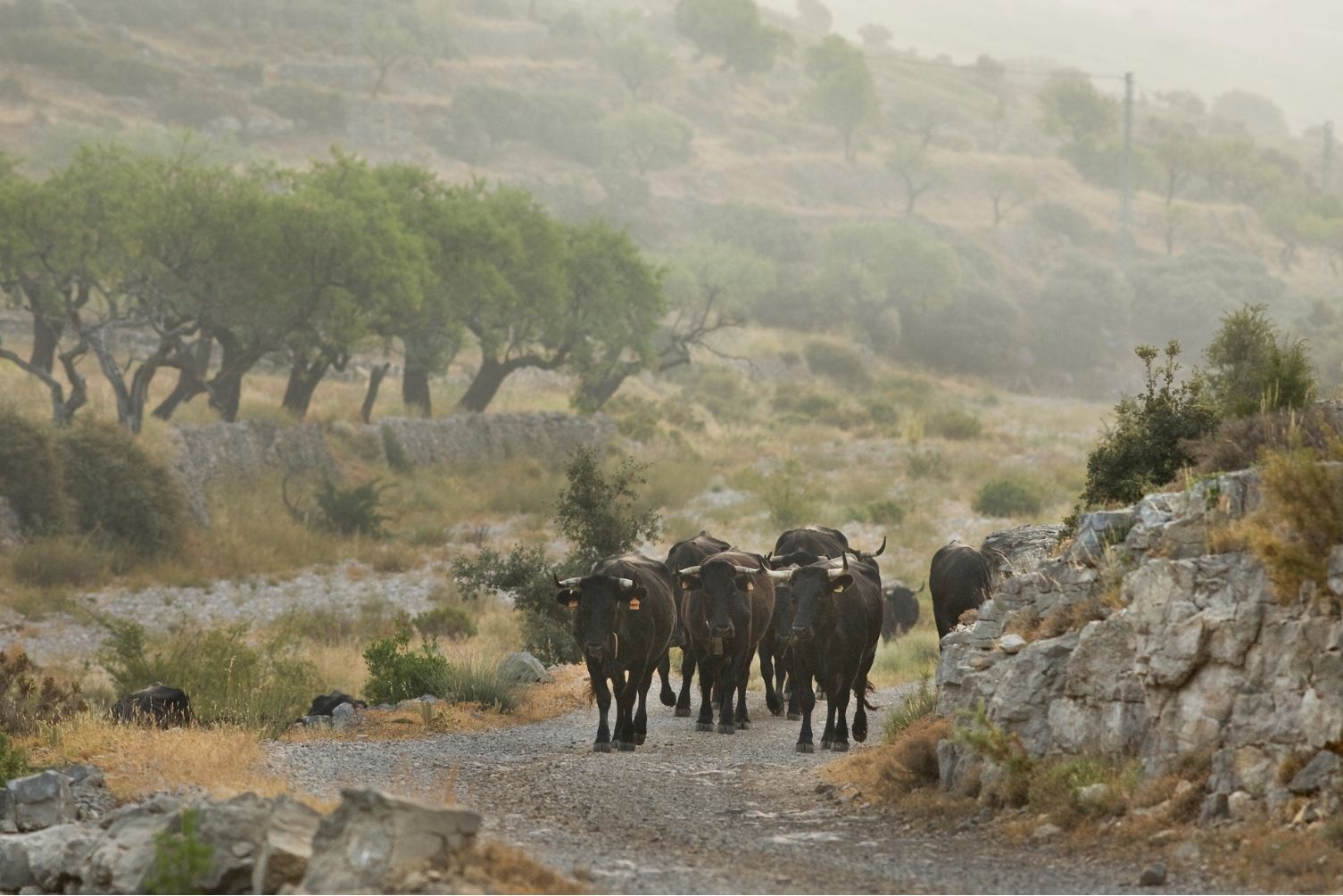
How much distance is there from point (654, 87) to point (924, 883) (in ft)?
452

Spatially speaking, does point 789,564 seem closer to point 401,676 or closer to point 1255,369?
point 401,676

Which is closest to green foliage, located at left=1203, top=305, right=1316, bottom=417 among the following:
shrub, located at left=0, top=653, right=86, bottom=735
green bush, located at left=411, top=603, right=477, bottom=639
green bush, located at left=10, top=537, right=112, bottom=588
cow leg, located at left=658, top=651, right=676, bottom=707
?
cow leg, located at left=658, top=651, right=676, bottom=707

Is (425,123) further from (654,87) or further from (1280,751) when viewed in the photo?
(1280,751)

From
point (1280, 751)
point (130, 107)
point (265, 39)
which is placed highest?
point (265, 39)

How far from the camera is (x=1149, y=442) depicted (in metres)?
18.2

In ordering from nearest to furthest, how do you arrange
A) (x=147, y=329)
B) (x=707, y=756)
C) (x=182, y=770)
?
(x=182, y=770)
(x=707, y=756)
(x=147, y=329)

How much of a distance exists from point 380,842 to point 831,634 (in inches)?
366

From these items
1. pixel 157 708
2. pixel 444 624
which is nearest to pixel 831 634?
pixel 157 708

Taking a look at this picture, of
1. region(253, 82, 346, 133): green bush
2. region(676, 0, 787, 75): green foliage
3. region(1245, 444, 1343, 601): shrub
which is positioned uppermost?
region(676, 0, 787, 75): green foliage

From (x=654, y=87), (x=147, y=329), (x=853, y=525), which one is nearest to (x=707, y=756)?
(x=853, y=525)

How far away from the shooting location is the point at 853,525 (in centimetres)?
4556

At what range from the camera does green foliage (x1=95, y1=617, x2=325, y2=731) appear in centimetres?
2097

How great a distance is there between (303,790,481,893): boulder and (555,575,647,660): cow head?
800 centimetres

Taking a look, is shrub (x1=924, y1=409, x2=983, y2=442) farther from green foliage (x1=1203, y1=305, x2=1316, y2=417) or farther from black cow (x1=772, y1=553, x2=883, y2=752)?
black cow (x1=772, y1=553, x2=883, y2=752)
